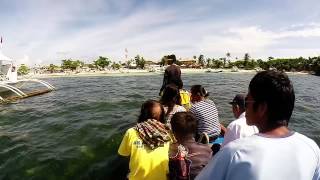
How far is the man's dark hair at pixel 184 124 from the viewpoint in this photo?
4.80 meters

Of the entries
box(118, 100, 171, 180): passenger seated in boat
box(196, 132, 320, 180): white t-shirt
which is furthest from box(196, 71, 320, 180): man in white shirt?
box(118, 100, 171, 180): passenger seated in boat

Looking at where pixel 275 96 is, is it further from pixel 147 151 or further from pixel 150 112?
pixel 150 112

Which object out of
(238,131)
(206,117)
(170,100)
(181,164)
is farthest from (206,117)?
(181,164)

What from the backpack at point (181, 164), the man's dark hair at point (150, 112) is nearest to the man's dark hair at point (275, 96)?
the backpack at point (181, 164)

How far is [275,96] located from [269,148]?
40 cm

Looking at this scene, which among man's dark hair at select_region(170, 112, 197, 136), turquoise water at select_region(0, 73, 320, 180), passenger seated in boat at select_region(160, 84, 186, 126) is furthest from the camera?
turquoise water at select_region(0, 73, 320, 180)

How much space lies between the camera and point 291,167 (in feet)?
7.10

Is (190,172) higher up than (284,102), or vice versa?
(284,102)

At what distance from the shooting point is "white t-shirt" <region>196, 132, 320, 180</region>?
80.4 inches

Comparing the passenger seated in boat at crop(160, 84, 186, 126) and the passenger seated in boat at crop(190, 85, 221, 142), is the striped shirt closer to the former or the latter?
the passenger seated in boat at crop(190, 85, 221, 142)

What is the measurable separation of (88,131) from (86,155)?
3.21 meters

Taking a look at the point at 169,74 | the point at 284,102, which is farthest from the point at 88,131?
the point at 284,102

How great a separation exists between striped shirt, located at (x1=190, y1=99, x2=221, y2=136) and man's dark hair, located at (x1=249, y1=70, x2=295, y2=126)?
5.26 metres

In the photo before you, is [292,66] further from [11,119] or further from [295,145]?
[295,145]
